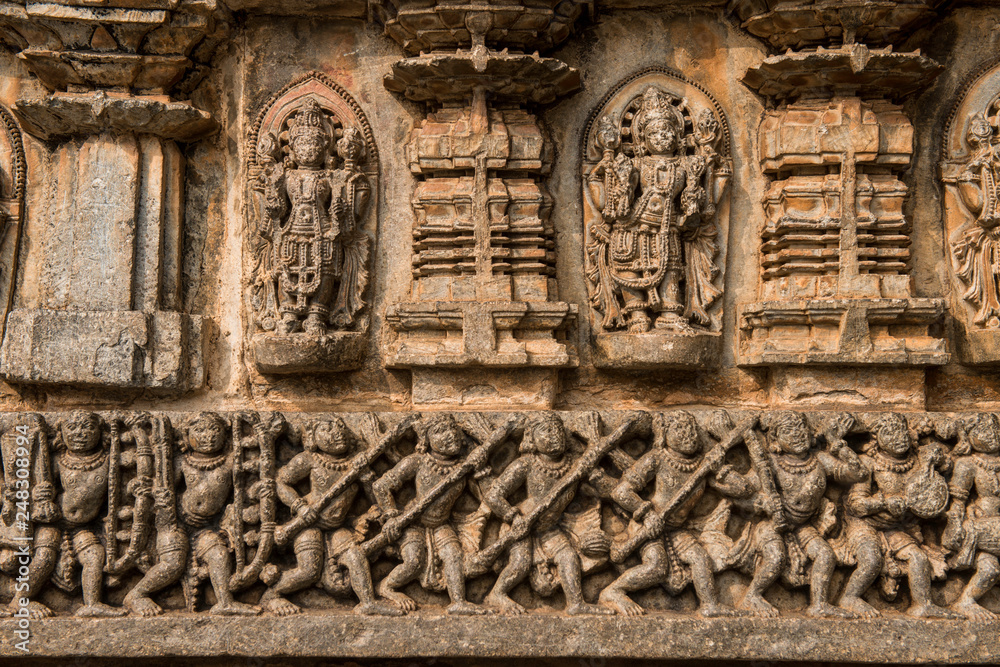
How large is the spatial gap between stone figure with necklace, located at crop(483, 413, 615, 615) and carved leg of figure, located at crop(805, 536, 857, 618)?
1.14 metres

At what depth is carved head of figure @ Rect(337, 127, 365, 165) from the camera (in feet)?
18.3

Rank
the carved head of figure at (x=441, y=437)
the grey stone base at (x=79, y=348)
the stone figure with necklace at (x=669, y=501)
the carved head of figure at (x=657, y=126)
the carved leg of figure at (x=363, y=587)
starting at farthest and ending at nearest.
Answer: the carved head of figure at (x=657, y=126) → the grey stone base at (x=79, y=348) → the carved head of figure at (x=441, y=437) → the stone figure with necklace at (x=669, y=501) → the carved leg of figure at (x=363, y=587)

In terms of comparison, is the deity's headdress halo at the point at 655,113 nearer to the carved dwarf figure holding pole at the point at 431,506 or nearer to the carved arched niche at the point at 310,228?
the carved arched niche at the point at 310,228

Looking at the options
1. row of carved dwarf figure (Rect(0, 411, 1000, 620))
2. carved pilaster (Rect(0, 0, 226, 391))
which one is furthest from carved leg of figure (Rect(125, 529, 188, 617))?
carved pilaster (Rect(0, 0, 226, 391))

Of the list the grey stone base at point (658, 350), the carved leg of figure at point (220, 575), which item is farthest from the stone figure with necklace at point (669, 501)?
the carved leg of figure at point (220, 575)

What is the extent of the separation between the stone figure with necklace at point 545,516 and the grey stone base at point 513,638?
0.70 ft

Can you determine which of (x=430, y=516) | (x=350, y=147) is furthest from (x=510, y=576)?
(x=350, y=147)

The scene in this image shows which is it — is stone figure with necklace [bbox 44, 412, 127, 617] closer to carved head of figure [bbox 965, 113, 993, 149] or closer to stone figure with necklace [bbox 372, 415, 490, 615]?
stone figure with necklace [bbox 372, 415, 490, 615]

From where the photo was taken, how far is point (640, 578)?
15.9 feet

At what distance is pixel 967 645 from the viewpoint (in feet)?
15.3

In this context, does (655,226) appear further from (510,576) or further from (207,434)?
(207,434)

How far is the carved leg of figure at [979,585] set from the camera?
4.82 m

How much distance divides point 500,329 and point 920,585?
275 cm

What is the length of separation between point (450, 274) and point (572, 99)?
145cm
